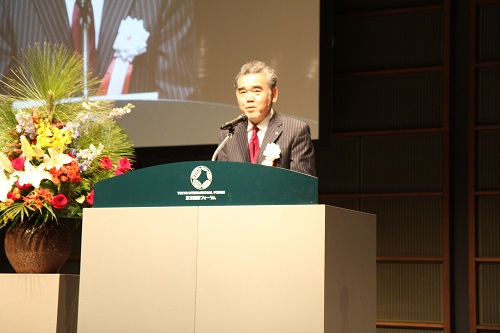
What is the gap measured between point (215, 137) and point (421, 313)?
1873 millimetres

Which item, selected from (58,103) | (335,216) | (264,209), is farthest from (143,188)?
(58,103)

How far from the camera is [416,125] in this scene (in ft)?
16.9

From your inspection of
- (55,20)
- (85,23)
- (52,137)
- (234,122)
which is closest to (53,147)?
(52,137)

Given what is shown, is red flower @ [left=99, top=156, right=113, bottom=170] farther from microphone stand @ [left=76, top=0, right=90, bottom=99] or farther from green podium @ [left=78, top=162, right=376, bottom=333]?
microphone stand @ [left=76, top=0, right=90, bottom=99]

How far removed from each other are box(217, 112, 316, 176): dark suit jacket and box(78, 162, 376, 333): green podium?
35 cm

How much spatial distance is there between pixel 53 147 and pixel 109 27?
2.88 metres

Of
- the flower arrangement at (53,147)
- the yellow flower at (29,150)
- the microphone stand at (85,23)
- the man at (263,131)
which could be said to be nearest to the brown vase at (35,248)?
the flower arrangement at (53,147)

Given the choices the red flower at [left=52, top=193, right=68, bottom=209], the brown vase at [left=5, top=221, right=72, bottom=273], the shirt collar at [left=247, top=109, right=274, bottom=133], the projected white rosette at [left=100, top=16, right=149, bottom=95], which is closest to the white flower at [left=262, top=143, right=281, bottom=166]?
the shirt collar at [left=247, top=109, right=274, bottom=133]

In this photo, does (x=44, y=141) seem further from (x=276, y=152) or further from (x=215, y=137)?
(x=215, y=137)

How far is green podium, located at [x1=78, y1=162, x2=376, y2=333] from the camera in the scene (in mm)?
1964

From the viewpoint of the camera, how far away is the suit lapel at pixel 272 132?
2.56m

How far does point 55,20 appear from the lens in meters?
5.53

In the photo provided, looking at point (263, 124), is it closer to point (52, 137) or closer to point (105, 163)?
point (105, 163)

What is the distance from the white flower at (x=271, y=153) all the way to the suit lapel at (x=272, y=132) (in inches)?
3.4
